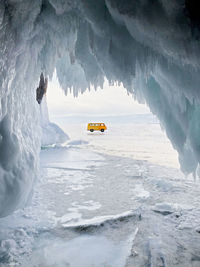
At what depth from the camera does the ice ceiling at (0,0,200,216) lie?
114 inches

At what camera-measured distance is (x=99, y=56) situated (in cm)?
446

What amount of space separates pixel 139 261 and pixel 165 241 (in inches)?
28.3

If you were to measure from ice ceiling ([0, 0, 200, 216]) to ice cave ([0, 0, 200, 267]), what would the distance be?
1 centimetres

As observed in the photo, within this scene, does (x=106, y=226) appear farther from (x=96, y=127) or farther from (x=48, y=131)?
(x=96, y=127)

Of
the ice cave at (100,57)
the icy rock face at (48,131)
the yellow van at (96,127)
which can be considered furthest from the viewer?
the yellow van at (96,127)

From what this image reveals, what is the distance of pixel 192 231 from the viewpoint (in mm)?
3680

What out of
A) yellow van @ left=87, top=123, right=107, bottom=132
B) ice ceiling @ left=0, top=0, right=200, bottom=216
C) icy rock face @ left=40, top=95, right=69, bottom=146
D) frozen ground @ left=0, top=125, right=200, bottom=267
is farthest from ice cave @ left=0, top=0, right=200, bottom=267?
yellow van @ left=87, top=123, right=107, bottom=132

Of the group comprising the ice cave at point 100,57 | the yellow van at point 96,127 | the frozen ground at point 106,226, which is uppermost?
the ice cave at point 100,57

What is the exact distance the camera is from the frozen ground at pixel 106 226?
2969 millimetres

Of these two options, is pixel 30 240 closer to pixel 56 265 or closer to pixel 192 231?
pixel 56 265

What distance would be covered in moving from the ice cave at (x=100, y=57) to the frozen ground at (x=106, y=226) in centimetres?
30

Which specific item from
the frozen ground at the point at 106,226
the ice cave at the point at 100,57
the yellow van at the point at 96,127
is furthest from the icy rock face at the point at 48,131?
the ice cave at the point at 100,57

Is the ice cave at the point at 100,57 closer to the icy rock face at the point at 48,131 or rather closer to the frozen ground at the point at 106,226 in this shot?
the frozen ground at the point at 106,226

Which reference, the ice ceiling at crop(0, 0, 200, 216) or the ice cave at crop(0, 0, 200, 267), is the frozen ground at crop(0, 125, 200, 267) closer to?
the ice cave at crop(0, 0, 200, 267)
